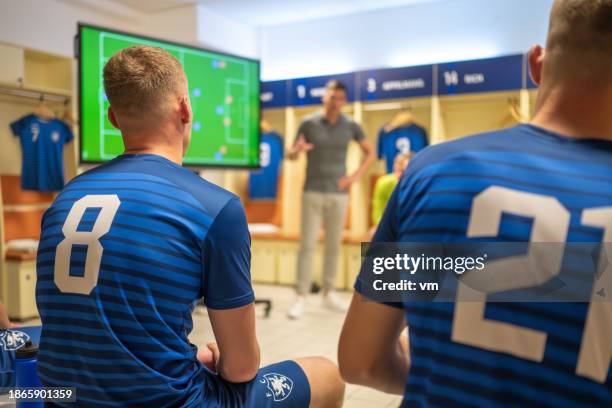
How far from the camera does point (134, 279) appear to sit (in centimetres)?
108

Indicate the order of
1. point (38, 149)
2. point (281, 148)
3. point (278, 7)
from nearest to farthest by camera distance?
point (38, 149) < point (278, 7) < point (281, 148)

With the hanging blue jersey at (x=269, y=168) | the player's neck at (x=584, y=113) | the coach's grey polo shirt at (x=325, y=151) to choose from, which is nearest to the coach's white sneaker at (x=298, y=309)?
the coach's grey polo shirt at (x=325, y=151)

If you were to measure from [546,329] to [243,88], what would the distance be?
146 inches

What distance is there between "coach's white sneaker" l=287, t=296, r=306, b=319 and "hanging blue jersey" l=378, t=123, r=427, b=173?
1953 millimetres

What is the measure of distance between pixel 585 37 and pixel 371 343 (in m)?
0.55

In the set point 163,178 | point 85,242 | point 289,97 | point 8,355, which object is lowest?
point 8,355

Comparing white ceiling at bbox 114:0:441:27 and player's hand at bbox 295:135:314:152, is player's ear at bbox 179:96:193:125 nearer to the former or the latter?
player's hand at bbox 295:135:314:152

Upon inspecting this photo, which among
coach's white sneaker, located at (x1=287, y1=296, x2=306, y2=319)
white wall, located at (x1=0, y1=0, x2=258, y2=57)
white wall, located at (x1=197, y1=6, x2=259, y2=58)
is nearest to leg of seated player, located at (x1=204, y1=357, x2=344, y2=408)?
coach's white sneaker, located at (x1=287, y1=296, x2=306, y2=319)

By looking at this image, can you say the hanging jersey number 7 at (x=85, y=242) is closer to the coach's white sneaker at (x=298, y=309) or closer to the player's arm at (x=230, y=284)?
the player's arm at (x=230, y=284)

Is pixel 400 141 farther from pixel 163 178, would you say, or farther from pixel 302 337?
pixel 163 178

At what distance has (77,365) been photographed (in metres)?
1.09

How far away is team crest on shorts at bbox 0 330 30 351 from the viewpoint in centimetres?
172

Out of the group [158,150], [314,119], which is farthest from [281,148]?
[158,150]

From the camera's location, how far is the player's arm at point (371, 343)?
0.86m
